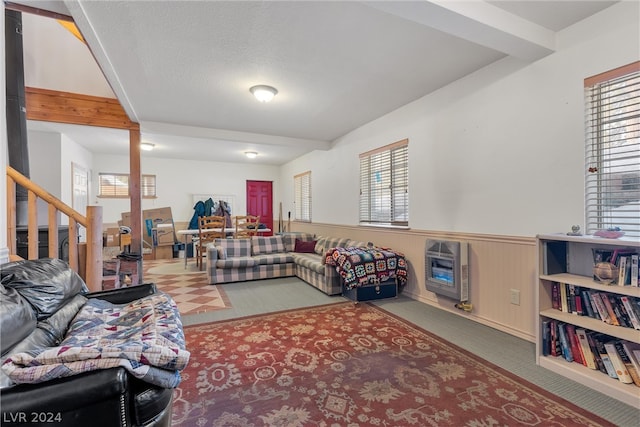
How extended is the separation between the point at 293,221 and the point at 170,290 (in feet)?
12.7

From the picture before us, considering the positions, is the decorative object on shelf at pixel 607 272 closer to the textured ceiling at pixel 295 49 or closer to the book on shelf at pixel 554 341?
the book on shelf at pixel 554 341

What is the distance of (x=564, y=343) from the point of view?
2.12m

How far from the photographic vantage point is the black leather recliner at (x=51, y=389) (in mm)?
990

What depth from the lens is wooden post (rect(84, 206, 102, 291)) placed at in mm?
2664

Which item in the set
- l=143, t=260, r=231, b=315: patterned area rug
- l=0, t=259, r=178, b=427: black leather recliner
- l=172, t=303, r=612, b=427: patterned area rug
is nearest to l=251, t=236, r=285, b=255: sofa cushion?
l=143, t=260, r=231, b=315: patterned area rug

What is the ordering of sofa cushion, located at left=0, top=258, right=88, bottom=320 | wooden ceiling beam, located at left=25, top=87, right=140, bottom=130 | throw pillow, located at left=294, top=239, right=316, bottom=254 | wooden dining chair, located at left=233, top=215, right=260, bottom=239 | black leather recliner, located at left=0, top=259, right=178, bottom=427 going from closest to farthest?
black leather recliner, located at left=0, top=259, right=178, bottom=427
sofa cushion, located at left=0, top=258, right=88, bottom=320
wooden ceiling beam, located at left=25, top=87, right=140, bottom=130
throw pillow, located at left=294, top=239, right=316, bottom=254
wooden dining chair, located at left=233, top=215, right=260, bottom=239

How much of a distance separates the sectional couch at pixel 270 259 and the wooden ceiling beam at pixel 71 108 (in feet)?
7.71

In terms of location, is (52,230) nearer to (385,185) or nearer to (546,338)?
(385,185)

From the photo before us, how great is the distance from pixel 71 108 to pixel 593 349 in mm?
5879

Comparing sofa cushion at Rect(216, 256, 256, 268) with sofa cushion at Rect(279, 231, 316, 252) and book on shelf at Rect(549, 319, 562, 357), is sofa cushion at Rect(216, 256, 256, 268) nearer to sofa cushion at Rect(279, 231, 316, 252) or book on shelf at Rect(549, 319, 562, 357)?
sofa cushion at Rect(279, 231, 316, 252)

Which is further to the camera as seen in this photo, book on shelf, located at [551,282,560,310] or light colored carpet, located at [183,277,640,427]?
book on shelf, located at [551,282,560,310]

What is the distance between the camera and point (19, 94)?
9.71 feet

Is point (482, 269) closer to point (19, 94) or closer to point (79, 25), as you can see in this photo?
point (79, 25)

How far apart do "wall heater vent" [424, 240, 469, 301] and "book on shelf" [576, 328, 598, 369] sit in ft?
3.54
